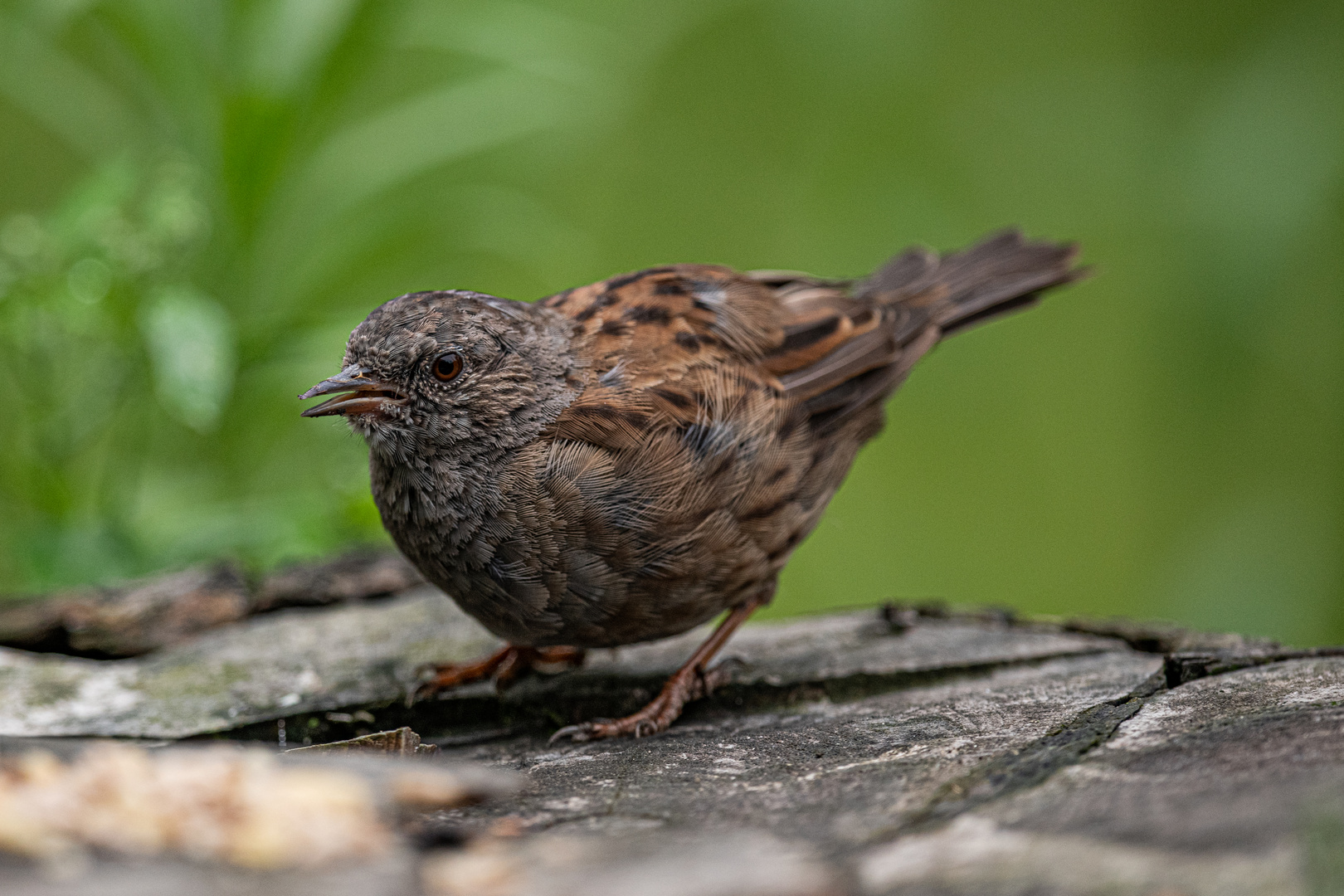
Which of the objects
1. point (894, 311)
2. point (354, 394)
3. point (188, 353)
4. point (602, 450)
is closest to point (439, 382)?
point (354, 394)

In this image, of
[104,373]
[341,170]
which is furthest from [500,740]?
[341,170]

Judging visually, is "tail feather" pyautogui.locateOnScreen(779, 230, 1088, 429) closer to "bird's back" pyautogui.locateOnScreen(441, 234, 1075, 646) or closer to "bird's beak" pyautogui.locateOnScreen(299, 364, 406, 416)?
"bird's back" pyautogui.locateOnScreen(441, 234, 1075, 646)

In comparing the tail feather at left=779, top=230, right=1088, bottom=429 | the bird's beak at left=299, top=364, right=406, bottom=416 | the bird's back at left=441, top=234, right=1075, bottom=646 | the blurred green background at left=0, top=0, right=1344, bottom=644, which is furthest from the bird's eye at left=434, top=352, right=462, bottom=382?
the tail feather at left=779, top=230, right=1088, bottom=429

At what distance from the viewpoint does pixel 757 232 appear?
6.41m

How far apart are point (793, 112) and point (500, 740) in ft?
14.5

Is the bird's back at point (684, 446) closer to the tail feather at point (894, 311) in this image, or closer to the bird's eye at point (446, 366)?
the tail feather at point (894, 311)

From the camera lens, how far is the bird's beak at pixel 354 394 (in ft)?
9.74

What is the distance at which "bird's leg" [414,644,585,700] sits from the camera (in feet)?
10.6

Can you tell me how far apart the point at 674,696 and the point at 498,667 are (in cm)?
58

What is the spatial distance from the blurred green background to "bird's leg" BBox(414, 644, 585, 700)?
→ 34.7 inches

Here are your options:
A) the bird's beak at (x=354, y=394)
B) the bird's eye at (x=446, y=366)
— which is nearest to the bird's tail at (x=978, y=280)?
the bird's eye at (x=446, y=366)

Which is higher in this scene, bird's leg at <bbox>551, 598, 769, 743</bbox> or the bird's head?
the bird's head

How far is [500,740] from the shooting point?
295 centimetres

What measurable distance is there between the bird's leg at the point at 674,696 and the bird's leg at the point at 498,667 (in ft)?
1.12
